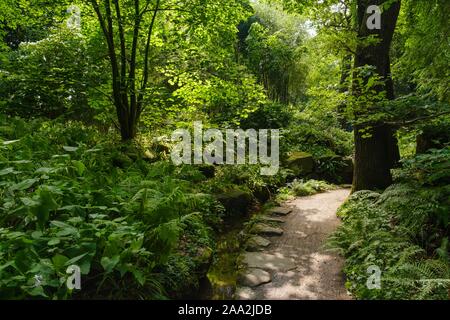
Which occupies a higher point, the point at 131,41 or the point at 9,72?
the point at 131,41

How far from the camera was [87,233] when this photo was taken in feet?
11.7

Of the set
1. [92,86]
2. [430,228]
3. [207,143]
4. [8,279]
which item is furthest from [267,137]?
[8,279]

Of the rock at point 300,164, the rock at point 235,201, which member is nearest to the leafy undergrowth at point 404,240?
the rock at point 235,201

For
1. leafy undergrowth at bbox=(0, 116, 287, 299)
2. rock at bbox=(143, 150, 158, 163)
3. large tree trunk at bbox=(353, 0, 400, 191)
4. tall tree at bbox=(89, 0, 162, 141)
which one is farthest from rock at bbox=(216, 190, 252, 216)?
tall tree at bbox=(89, 0, 162, 141)

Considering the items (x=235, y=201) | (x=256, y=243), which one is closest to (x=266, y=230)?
(x=256, y=243)

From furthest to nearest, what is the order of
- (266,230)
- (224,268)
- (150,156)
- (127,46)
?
(127,46) → (150,156) → (266,230) → (224,268)

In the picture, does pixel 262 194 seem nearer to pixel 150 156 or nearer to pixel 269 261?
pixel 150 156

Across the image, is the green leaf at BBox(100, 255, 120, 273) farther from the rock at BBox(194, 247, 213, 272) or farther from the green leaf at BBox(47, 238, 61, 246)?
the rock at BBox(194, 247, 213, 272)

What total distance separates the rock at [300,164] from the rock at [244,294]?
695 cm

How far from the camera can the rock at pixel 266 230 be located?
21.3 feet

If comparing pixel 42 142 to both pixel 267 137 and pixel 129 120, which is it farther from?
pixel 267 137

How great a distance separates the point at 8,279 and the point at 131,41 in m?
6.50

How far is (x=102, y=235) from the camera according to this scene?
353 centimetres

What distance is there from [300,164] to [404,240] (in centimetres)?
680
